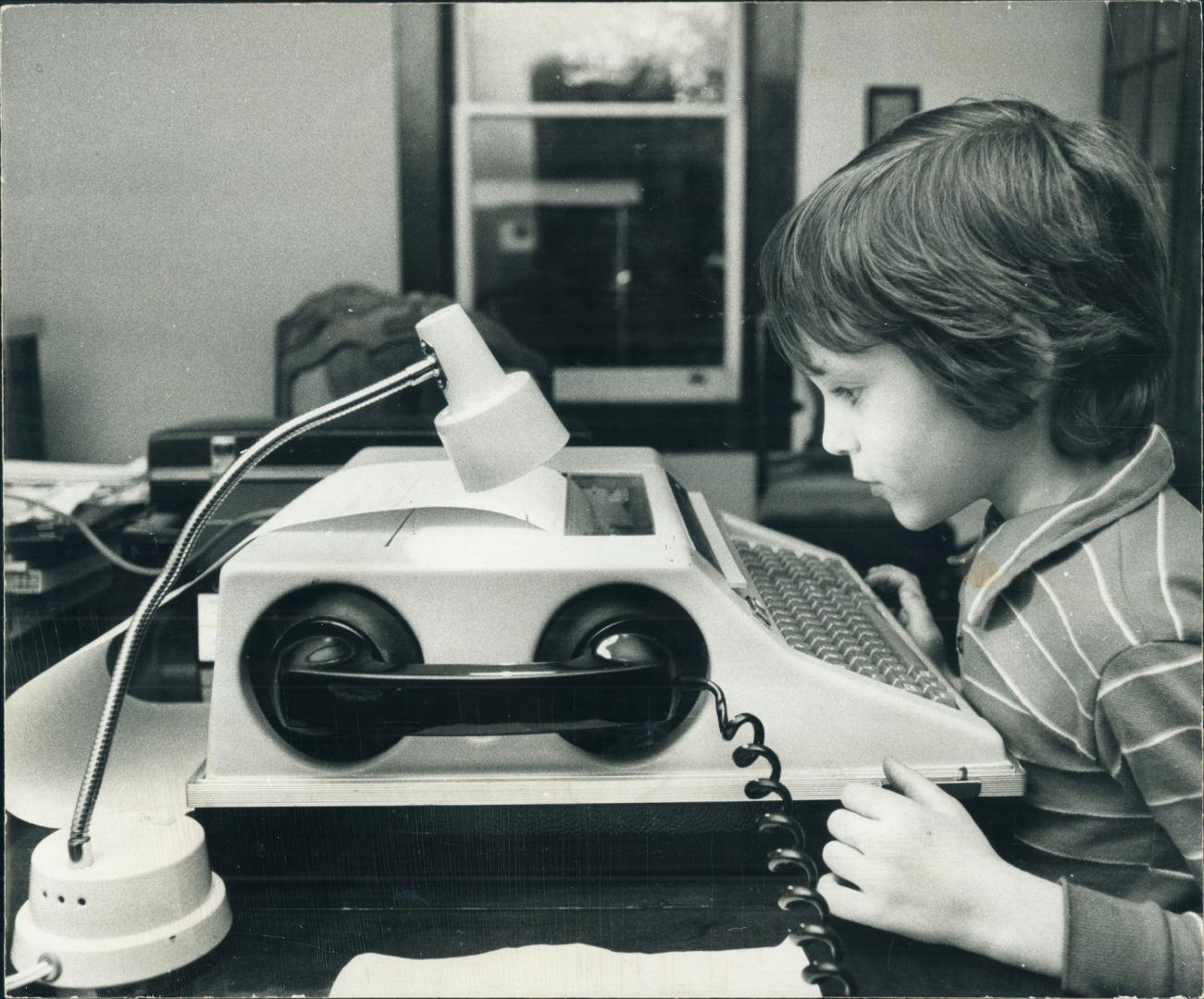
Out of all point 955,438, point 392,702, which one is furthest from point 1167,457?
point 392,702

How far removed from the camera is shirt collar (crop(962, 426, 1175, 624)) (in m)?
0.85

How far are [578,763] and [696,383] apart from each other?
0.39 m

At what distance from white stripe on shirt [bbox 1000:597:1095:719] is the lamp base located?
632mm

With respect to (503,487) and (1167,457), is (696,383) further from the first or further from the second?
(1167,457)

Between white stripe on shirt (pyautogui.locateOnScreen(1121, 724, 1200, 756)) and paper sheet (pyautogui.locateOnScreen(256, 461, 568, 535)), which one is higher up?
paper sheet (pyautogui.locateOnScreen(256, 461, 568, 535))

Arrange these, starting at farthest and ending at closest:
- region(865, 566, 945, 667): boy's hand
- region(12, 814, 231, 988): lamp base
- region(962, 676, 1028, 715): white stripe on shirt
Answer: region(865, 566, 945, 667): boy's hand → region(962, 676, 1028, 715): white stripe on shirt → region(12, 814, 231, 988): lamp base

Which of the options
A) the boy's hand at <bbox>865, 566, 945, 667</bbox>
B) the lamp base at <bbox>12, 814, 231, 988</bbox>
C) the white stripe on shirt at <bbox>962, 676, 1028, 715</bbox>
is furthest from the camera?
the boy's hand at <bbox>865, 566, 945, 667</bbox>

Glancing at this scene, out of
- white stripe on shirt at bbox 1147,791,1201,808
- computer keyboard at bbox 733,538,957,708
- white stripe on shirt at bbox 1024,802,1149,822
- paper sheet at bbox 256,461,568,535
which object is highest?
paper sheet at bbox 256,461,568,535

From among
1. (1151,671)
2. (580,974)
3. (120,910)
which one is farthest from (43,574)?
(1151,671)

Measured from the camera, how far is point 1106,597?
2.70 ft

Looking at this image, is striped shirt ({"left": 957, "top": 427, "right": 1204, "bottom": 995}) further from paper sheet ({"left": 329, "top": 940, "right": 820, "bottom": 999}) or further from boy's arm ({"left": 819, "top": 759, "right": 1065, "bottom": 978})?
paper sheet ({"left": 329, "top": 940, "right": 820, "bottom": 999})

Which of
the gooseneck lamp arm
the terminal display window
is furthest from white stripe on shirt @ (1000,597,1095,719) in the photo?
the gooseneck lamp arm

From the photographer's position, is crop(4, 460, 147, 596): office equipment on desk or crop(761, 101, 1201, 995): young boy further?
crop(4, 460, 147, 596): office equipment on desk

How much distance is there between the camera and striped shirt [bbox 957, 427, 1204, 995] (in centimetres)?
78
